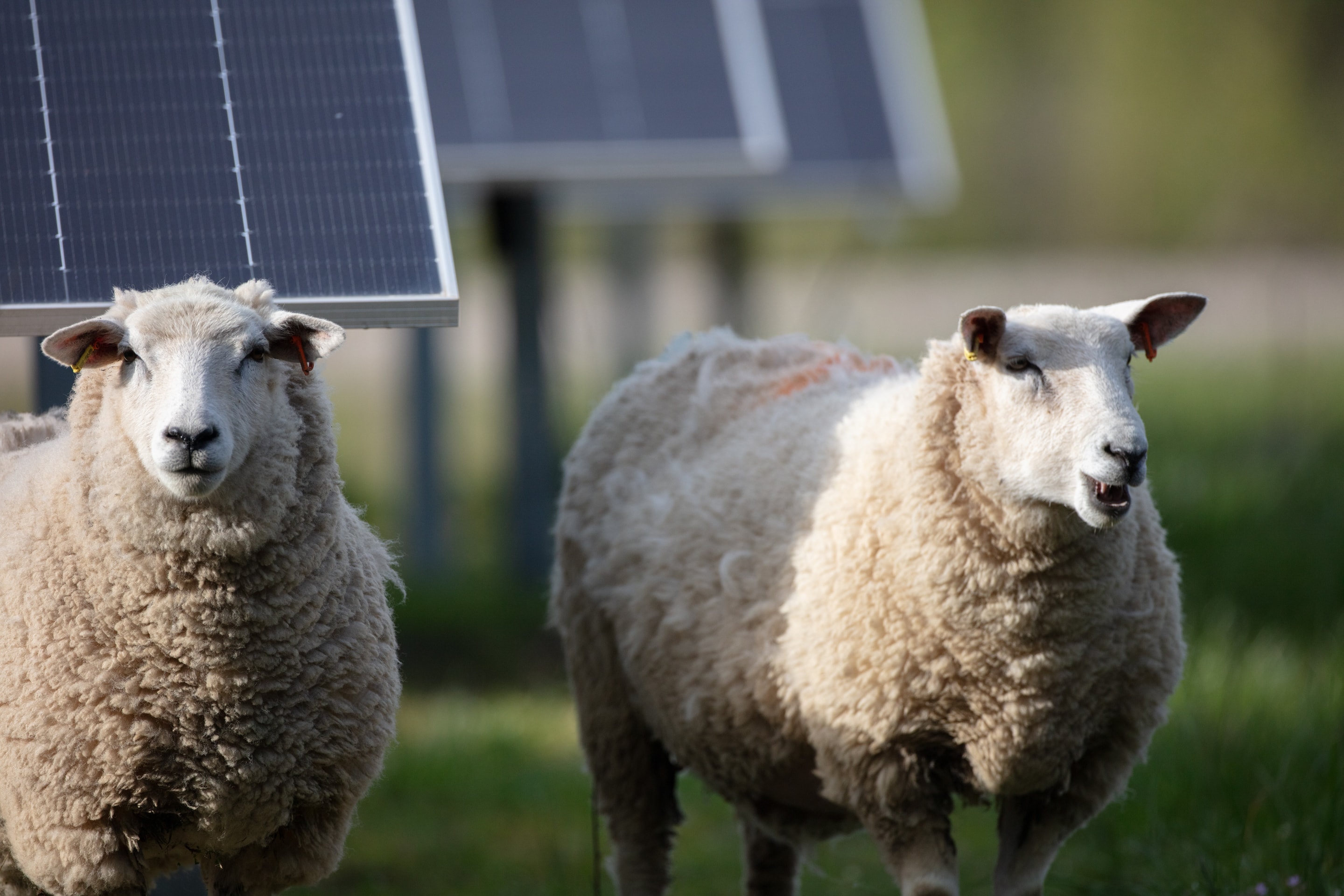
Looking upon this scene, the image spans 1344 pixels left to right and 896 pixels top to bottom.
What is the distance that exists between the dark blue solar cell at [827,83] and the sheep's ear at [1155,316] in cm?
520

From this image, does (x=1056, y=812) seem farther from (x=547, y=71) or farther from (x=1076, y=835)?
(x=547, y=71)

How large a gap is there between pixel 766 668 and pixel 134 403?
1.65 m

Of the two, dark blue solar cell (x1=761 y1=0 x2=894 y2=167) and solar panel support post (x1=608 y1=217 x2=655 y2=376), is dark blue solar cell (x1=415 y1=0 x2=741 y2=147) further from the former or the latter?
solar panel support post (x1=608 y1=217 x2=655 y2=376)

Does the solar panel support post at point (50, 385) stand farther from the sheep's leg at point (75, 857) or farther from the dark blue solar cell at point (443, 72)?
the dark blue solar cell at point (443, 72)

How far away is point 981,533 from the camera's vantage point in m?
3.31

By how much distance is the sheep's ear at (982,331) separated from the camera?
3.17 metres

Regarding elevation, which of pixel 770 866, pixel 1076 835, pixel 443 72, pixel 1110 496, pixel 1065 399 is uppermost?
pixel 443 72

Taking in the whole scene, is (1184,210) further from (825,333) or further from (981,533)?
(981,533)

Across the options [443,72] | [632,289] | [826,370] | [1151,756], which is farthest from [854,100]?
[826,370]

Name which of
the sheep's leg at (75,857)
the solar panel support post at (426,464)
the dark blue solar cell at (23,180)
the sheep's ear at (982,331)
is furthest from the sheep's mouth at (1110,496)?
the solar panel support post at (426,464)

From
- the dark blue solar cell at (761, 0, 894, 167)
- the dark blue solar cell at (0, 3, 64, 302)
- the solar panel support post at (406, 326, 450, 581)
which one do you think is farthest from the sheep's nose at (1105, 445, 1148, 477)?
the solar panel support post at (406, 326, 450, 581)

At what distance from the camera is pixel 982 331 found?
3238mm

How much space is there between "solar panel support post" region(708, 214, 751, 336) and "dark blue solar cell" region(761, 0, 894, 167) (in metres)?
1.13

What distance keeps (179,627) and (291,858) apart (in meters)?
0.56
